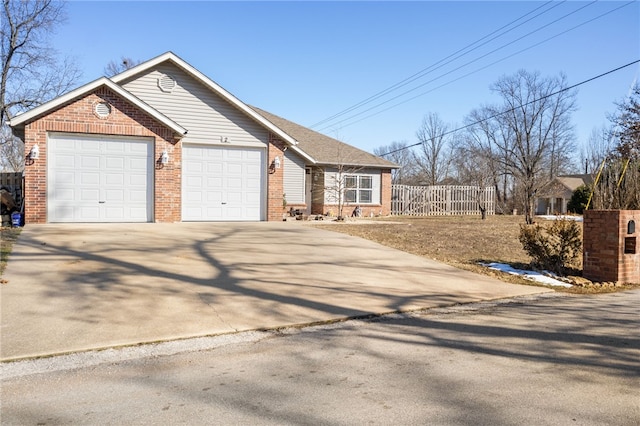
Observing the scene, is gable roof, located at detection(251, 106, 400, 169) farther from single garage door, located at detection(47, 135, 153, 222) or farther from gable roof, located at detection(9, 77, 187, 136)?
single garage door, located at detection(47, 135, 153, 222)

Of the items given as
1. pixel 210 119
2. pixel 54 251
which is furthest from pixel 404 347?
pixel 210 119

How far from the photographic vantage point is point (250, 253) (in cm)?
955

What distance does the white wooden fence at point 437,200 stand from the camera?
92.0 ft

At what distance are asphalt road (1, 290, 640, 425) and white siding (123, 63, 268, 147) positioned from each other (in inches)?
453

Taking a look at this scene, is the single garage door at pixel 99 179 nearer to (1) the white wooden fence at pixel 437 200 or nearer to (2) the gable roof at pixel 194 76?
(2) the gable roof at pixel 194 76

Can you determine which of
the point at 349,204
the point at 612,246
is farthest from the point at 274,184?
the point at 612,246

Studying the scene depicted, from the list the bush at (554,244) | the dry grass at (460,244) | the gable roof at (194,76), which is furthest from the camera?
the gable roof at (194,76)

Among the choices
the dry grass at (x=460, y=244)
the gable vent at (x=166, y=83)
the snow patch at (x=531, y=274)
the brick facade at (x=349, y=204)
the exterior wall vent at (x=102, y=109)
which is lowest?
the snow patch at (x=531, y=274)

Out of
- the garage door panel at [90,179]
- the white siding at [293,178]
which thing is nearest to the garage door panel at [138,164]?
the garage door panel at [90,179]

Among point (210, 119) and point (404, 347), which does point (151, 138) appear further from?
point (404, 347)

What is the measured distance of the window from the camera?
81.7ft

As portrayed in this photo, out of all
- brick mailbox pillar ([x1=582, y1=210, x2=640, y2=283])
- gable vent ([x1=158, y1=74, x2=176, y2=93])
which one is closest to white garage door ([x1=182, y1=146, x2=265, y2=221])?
gable vent ([x1=158, y1=74, x2=176, y2=93])

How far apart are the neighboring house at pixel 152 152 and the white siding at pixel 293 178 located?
5.62 metres

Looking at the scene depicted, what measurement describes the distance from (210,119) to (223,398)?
1348 cm
